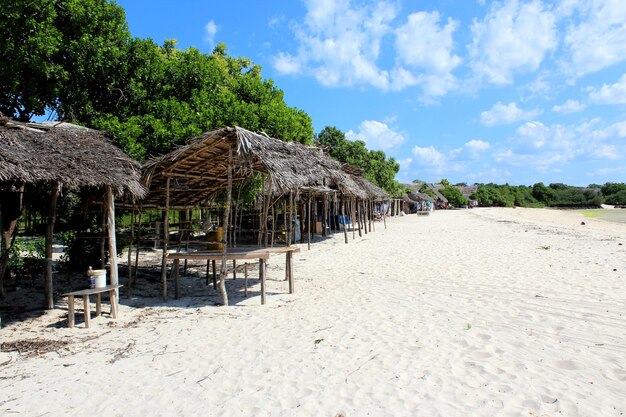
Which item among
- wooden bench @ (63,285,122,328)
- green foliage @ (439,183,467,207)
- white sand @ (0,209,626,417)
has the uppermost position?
green foliage @ (439,183,467,207)

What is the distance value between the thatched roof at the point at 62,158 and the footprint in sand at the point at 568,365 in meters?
6.08

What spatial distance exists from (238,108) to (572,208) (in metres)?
95.6

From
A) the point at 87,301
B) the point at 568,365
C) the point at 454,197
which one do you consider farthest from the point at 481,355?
the point at 454,197

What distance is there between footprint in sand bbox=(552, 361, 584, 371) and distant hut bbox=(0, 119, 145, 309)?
6.08 metres

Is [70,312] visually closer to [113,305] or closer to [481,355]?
[113,305]

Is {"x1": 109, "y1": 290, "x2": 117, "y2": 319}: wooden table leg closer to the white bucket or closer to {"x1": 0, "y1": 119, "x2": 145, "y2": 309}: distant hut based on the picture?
the white bucket

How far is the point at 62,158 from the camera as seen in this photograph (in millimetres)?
5855

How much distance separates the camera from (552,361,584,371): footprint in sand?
12.3 feet

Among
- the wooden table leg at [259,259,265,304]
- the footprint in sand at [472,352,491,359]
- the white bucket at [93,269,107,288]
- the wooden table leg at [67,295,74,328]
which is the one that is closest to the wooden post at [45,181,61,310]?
the white bucket at [93,269,107,288]

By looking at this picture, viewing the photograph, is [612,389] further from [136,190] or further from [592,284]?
[136,190]

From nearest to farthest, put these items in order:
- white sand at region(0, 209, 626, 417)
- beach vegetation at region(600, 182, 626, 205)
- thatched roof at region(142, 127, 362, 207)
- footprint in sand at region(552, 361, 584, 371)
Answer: white sand at region(0, 209, 626, 417), footprint in sand at region(552, 361, 584, 371), thatched roof at region(142, 127, 362, 207), beach vegetation at region(600, 182, 626, 205)

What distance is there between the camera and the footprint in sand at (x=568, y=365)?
12.3 ft

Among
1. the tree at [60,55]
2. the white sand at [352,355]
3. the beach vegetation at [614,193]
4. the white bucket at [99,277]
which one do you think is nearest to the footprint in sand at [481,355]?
the white sand at [352,355]

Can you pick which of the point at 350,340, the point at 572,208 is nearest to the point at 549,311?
the point at 350,340
